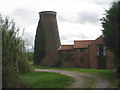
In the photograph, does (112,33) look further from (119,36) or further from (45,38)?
(45,38)

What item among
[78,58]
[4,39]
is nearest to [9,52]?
[4,39]

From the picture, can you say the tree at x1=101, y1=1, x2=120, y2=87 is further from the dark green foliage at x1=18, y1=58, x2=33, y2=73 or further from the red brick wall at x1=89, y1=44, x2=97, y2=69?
the red brick wall at x1=89, y1=44, x2=97, y2=69

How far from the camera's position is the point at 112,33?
21953 mm

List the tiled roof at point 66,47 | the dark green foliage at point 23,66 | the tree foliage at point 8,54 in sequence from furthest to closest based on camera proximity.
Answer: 1. the tiled roof at point 66,47
2. the dark green foliage at point 23,66
3. the tree foliage at point 8,54

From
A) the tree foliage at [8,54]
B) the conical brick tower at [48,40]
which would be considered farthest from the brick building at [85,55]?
the tree foliage at [8,54]

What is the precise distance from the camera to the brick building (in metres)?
49.8

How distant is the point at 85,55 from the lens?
54.1 m

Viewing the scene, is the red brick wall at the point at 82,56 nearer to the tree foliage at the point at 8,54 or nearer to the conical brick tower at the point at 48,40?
the conical brick tower at the point at 48,40

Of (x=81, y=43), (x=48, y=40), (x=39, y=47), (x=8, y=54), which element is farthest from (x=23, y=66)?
(x=48, y=40)

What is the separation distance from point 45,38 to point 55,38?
2529mm

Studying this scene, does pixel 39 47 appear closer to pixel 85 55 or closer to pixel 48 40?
pixel 48 40

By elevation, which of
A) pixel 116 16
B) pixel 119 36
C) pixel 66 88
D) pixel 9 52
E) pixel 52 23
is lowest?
pixel 66 88

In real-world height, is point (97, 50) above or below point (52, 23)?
below

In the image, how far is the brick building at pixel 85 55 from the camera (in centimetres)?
4981
